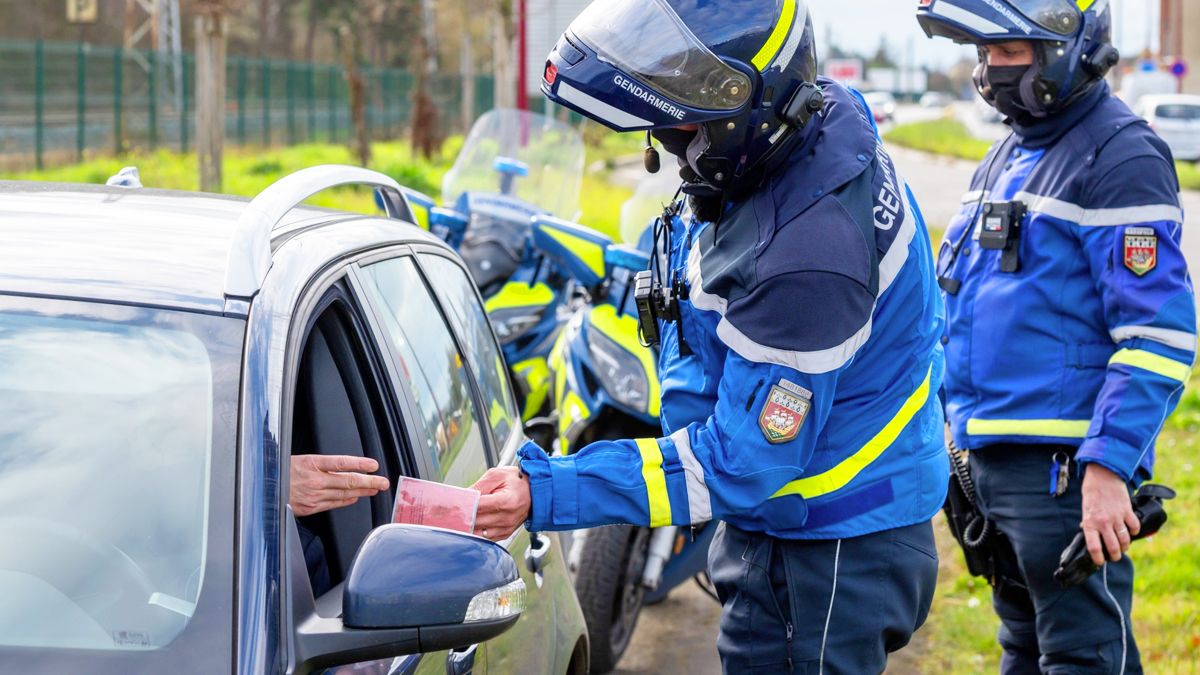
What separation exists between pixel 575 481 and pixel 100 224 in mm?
881

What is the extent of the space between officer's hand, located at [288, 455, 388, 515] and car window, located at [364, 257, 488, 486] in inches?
11.4

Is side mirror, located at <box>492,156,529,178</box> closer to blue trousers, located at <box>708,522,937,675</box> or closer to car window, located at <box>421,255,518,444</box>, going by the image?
car window, located at <box>421,255,518,444</box>

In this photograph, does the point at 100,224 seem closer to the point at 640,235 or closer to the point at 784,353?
the point at 784,353

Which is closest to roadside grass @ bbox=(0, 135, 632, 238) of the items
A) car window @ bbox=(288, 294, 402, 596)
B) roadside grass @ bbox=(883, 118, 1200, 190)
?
car window @ bbox=(288, 294, 402, 596)

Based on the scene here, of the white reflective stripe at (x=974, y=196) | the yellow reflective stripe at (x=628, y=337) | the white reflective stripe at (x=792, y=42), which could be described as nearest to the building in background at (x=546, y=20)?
the yellow reflective stripe at (x=628, y=337)

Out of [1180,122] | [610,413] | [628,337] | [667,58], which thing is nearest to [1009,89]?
[667,58]

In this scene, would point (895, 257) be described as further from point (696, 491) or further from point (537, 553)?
point (537, 553)

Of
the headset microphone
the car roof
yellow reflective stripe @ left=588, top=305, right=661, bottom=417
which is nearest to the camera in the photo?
the car roof

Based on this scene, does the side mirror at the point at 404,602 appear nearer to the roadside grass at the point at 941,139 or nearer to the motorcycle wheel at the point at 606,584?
the motorcycle wheel at the point at 606,584

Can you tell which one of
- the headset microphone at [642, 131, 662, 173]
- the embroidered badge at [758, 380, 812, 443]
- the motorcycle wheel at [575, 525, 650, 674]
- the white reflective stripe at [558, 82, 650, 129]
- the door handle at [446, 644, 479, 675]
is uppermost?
the white reflective stripe at [558, 82, 650, 129]

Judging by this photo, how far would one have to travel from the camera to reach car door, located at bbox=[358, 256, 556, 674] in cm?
258

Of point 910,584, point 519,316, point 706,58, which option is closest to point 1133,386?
point 910,584

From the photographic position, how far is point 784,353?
231 cm

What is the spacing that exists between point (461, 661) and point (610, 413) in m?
2.59
